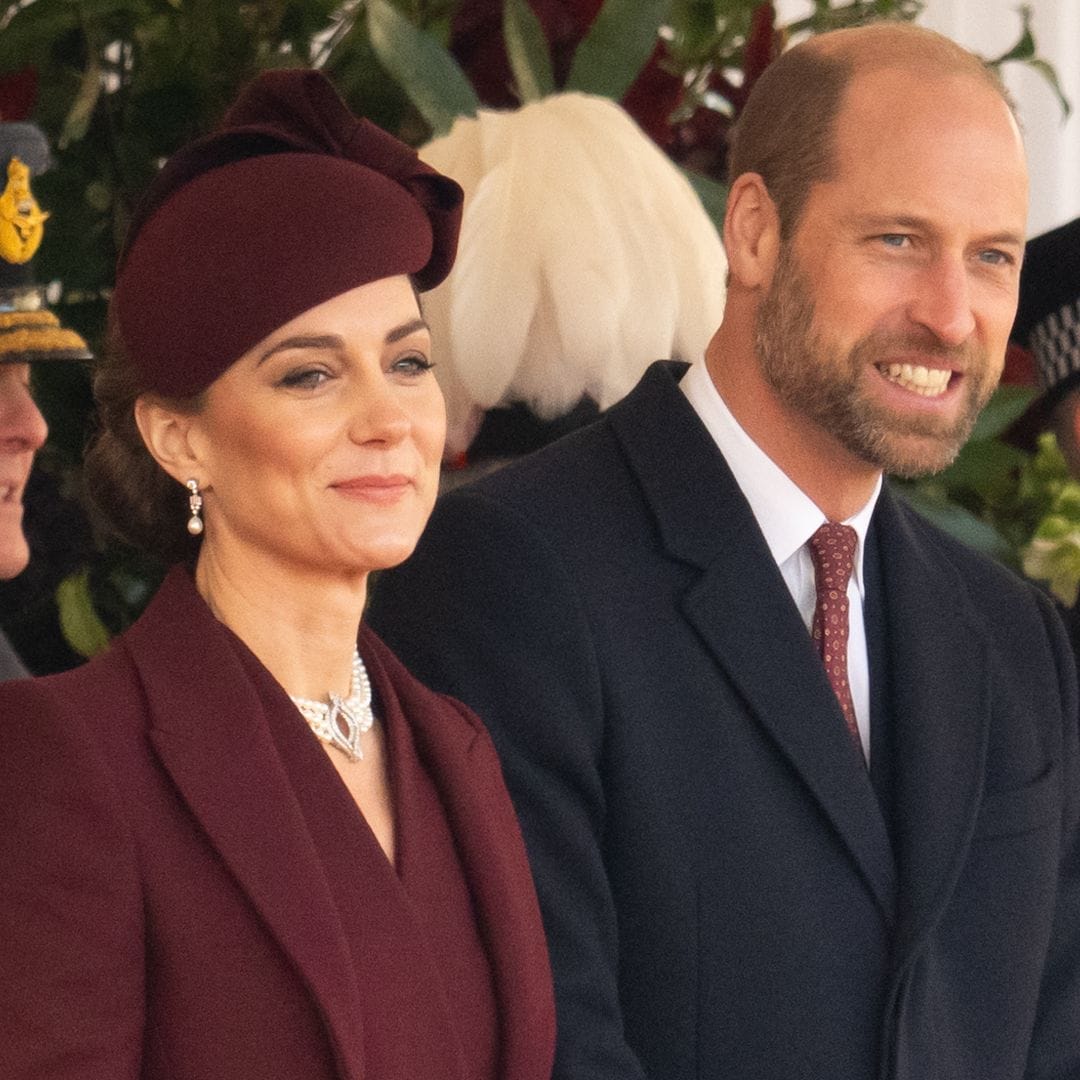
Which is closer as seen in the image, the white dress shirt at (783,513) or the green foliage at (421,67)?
the white dress shirt at (783,513)

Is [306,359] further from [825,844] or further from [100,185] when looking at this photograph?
[100,185]

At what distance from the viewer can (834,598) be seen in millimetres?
1324

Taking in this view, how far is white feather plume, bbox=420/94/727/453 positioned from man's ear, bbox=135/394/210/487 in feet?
1.42

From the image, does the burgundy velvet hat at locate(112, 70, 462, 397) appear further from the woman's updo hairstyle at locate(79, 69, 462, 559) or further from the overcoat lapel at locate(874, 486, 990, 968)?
the overcoat lapel at locate(874, 486, 990, 968)

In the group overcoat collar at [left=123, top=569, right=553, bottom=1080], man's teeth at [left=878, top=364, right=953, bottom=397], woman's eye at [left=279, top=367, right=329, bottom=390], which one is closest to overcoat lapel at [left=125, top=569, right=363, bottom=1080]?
overcoat collar at [left=123, top=569, right=553, bottom=1080]

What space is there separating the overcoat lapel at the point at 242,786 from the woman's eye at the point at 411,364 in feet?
0.46

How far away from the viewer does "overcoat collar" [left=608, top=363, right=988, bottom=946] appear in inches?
48.9

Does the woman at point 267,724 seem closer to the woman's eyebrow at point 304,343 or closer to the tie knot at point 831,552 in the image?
the woman's eyebrow at point 304,343

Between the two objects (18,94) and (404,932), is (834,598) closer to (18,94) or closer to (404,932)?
(404,932)

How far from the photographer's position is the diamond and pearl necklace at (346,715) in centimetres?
100

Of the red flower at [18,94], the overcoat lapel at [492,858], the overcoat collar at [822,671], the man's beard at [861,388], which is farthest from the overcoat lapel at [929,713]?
the red flower at [18,94]

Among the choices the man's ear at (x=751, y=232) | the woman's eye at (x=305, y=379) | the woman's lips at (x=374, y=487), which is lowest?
the woman's lips at (x=374, y=487)

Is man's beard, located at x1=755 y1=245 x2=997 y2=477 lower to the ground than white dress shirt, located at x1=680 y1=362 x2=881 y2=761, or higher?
higher

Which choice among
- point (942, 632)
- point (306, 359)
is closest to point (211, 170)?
point (306, 359)
